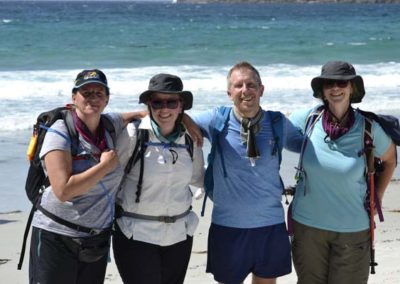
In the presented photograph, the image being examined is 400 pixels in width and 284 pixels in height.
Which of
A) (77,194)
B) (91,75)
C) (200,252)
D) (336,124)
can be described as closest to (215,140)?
(336,124)

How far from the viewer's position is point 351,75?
468cm

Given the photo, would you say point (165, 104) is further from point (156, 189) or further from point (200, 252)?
point (200, 252)

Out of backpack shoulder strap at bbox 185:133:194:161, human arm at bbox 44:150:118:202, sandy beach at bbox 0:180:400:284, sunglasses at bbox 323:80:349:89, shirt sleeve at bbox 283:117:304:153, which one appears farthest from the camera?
sandy beach at bbox 0:180:400:284

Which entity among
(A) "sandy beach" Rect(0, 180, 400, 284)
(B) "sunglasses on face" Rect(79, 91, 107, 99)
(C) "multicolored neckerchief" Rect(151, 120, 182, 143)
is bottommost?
(A) "sandy beach" Rect(0, 180, 400, 284)

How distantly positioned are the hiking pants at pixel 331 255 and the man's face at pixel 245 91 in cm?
78

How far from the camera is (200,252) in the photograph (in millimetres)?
7305

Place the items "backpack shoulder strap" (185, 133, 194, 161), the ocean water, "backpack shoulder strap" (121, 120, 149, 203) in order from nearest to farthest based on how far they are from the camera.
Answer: "backpack shoulder strap" (121, 120, 149, 203)
"backpack shoulder strap" (185, 133, 194, 161)
the ocean water

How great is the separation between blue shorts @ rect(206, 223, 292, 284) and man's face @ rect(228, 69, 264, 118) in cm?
71

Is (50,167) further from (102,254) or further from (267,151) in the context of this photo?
(267,151)

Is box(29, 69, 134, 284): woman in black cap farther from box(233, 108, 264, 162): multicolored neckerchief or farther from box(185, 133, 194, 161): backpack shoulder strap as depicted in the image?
box(233, 108, 264, 162): multicolored neckerchief

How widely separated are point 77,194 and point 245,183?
1.05 m

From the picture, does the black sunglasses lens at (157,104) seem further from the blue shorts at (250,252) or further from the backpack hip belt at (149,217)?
the blue shorts at (250,252)

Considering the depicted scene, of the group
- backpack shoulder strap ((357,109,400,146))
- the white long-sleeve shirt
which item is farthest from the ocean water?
backpack shoulder strap ((357,109,400,146))

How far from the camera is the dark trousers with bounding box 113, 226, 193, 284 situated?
4500mm
